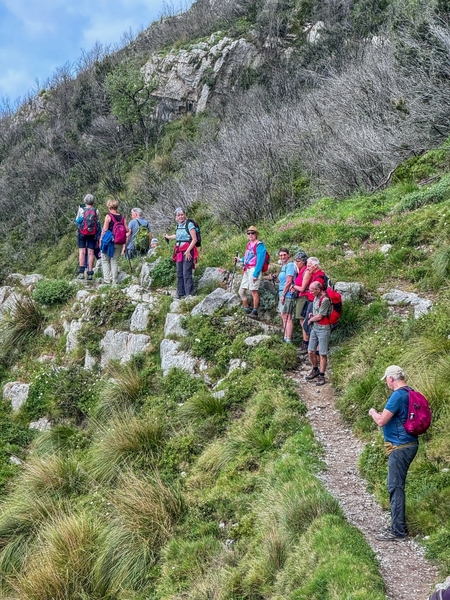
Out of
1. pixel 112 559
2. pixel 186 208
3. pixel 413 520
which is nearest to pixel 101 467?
pixel 112 559

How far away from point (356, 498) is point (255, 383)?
3.01 meters

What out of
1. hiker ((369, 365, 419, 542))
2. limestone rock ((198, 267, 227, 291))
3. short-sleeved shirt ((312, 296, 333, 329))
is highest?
limestone rock ((198, 267, 227, 291))

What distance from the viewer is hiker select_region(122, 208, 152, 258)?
1379 centimetres

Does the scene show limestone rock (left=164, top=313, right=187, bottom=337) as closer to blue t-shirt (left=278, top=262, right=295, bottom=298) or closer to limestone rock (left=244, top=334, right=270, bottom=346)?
limestone rock (left=244, top=334, right=270, bottom=346)

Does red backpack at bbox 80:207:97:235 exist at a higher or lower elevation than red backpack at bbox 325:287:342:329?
higher

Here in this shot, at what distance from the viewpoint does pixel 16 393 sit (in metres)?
11.8

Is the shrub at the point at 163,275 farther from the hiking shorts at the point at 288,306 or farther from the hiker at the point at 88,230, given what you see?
the hiking shorts at the point at 288,306

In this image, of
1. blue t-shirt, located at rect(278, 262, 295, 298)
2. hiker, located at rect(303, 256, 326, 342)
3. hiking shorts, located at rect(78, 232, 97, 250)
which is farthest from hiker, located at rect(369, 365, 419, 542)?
hiking shorts, located at rect(78, 232, 97, 250)

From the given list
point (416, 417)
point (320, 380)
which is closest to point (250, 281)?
point (320, 380)

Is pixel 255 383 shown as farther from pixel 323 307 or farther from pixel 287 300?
pixel 287 300

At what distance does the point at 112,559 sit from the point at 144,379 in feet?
13.4

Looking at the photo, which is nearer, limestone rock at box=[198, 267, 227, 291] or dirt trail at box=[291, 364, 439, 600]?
dirt trail at box=[291, 364, 439, 600]

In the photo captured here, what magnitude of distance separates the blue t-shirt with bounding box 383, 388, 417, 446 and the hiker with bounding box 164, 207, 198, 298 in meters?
6.85

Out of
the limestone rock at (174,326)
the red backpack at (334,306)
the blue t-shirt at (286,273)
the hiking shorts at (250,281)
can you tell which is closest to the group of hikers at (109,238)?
the limestone rock at (174,326)
